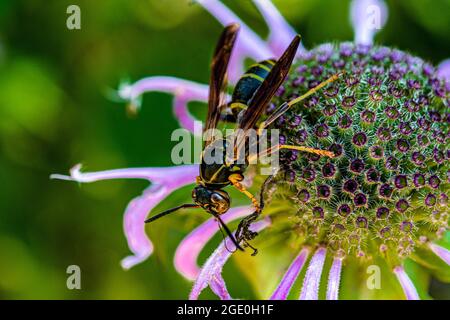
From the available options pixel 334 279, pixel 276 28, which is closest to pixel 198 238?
pixel 334 279

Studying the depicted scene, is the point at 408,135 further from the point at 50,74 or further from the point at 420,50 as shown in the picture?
the point at 50,74

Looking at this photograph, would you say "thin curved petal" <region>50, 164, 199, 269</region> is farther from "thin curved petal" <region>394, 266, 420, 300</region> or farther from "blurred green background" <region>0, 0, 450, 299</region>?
"thin curved petal" <region>394, 266, 420, 300</region>

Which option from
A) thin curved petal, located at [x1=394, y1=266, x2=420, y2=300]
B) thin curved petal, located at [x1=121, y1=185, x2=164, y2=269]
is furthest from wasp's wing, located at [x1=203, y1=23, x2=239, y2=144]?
thin curved petal, located at [x1=394, y1=266, x2=420, y2=300]

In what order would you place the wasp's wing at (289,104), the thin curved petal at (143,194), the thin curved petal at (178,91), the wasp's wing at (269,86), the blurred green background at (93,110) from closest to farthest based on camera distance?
the wasp's wing at (269,86), the wasp's wing at (289,104), the thin curved petal at (143,194), the thin curved petal at (178,91), the blurred green background at (93,110)

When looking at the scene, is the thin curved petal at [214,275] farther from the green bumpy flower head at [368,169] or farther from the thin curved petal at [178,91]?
the thin curved petal at [178,91]

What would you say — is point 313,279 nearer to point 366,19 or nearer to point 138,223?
point 138,223

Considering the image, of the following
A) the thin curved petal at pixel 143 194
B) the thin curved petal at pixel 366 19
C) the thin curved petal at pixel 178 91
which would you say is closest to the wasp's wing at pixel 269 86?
the thin curved petal at pixel 143 194

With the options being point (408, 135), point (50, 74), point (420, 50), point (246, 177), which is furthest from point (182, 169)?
point (420, 50)
